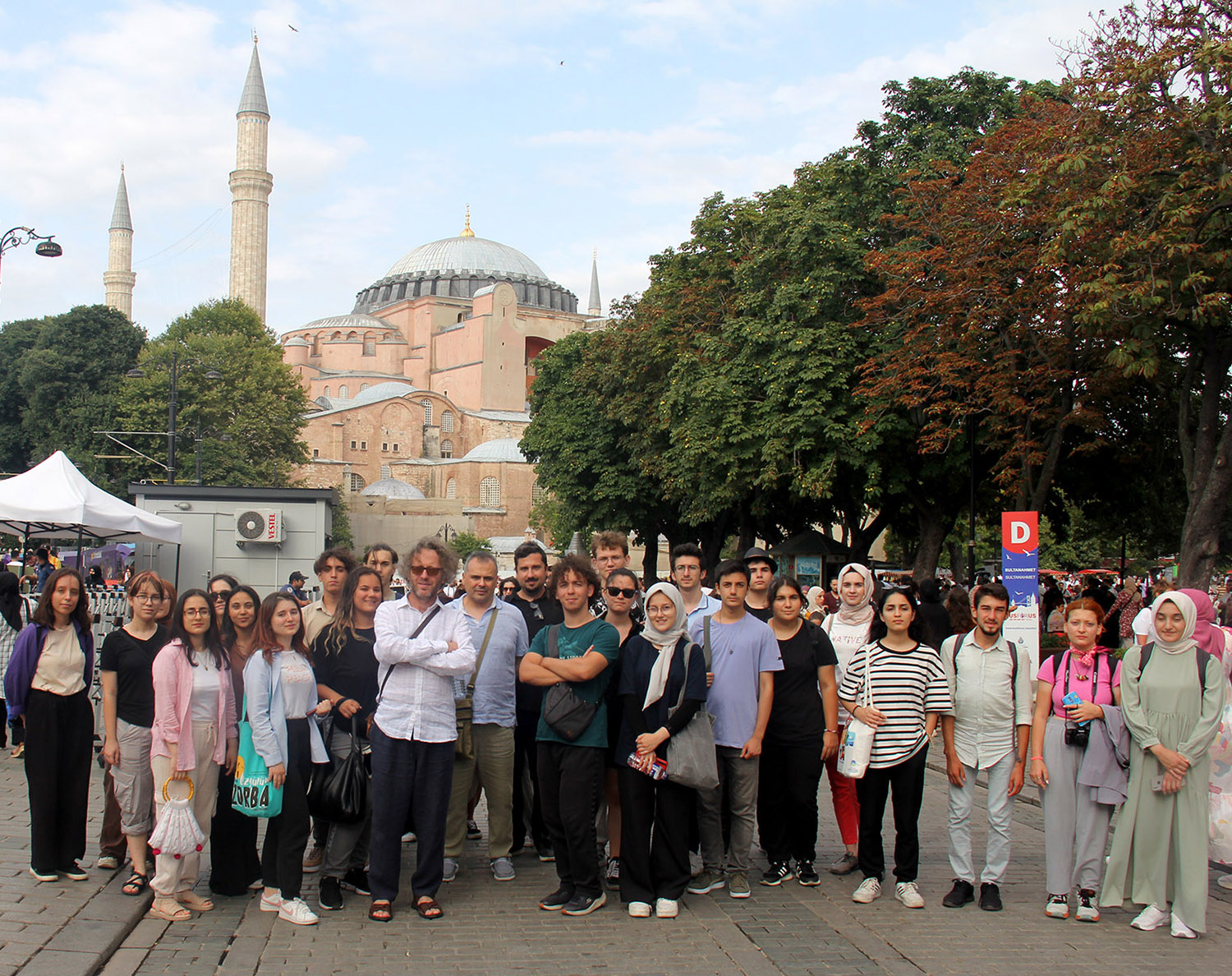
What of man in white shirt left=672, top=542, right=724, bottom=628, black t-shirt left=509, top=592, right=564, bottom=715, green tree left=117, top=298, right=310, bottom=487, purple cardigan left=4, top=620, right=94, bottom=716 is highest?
green tree left=117, top=298, right=310, bottom=487

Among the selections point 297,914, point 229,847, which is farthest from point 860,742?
point 229,847

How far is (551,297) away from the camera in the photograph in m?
107

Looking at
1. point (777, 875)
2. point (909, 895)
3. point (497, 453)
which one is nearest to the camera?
point (909, 895)

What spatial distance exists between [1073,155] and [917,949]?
12.8 m

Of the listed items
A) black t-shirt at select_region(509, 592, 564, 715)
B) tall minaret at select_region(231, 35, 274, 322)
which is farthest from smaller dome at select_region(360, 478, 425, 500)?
black t-shirt at select_region(509, 592, 564, 715)

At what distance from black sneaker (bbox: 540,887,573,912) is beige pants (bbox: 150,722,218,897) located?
175 cm

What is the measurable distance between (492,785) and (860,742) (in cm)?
202

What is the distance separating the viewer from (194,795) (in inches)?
232

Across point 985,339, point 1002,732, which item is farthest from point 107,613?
point 985,339

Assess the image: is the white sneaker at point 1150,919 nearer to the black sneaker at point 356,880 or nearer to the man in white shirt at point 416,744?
the man in white shirt at point 416,744

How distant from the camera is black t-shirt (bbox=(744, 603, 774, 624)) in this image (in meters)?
6.99

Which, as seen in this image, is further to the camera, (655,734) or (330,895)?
(330,895)

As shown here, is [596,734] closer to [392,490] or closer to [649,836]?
[649,836]

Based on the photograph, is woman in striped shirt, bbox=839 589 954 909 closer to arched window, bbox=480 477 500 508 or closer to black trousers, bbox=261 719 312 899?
black trousers, bbox=261 719 312 899
